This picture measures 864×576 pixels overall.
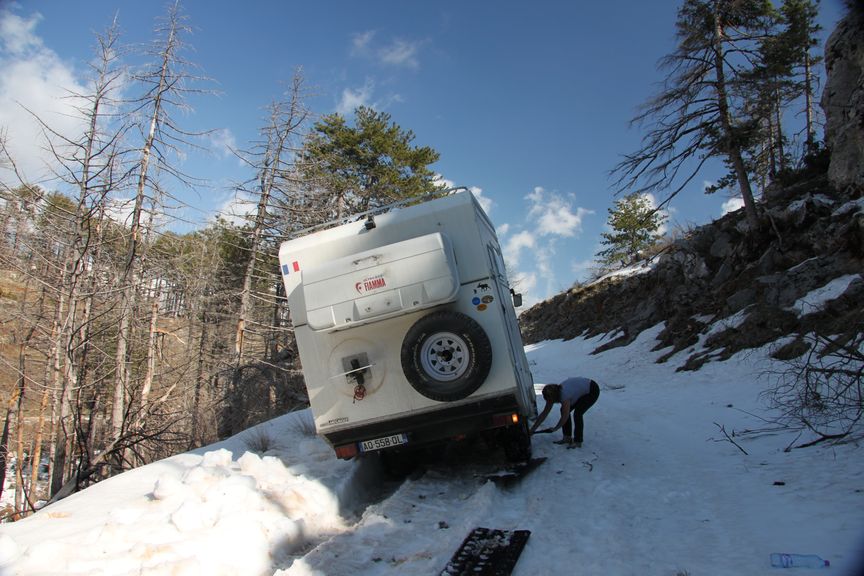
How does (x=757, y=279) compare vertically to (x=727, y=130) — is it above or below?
below

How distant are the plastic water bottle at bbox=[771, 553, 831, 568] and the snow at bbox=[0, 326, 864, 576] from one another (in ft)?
0.20

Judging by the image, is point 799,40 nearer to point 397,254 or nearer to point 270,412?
point 397,254

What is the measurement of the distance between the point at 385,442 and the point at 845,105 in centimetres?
1518

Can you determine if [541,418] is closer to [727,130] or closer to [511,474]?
[511,474]

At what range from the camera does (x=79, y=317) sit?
10.7 m

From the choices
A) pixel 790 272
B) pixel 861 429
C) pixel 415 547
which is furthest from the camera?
pixel 790 272

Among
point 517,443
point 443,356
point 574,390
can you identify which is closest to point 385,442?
point 443,356

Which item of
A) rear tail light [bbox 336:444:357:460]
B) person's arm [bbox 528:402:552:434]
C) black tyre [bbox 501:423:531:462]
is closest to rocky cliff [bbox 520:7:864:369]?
person's arm [bbox 528:402:552:434]

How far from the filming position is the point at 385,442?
229 inches

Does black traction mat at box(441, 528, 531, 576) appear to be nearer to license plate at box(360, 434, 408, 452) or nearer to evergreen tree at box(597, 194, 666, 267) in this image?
license plate at box(360, 434, 408, 452)

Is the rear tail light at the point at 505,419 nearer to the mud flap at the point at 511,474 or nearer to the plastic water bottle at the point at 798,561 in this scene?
the mud flap at the point at 511,474

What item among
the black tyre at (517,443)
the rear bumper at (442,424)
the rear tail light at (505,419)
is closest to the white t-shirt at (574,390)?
the black tyre at (517,443)

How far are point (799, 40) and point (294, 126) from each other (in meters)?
16.9

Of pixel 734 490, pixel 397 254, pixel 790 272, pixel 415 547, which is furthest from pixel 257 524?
pixel 790 272
